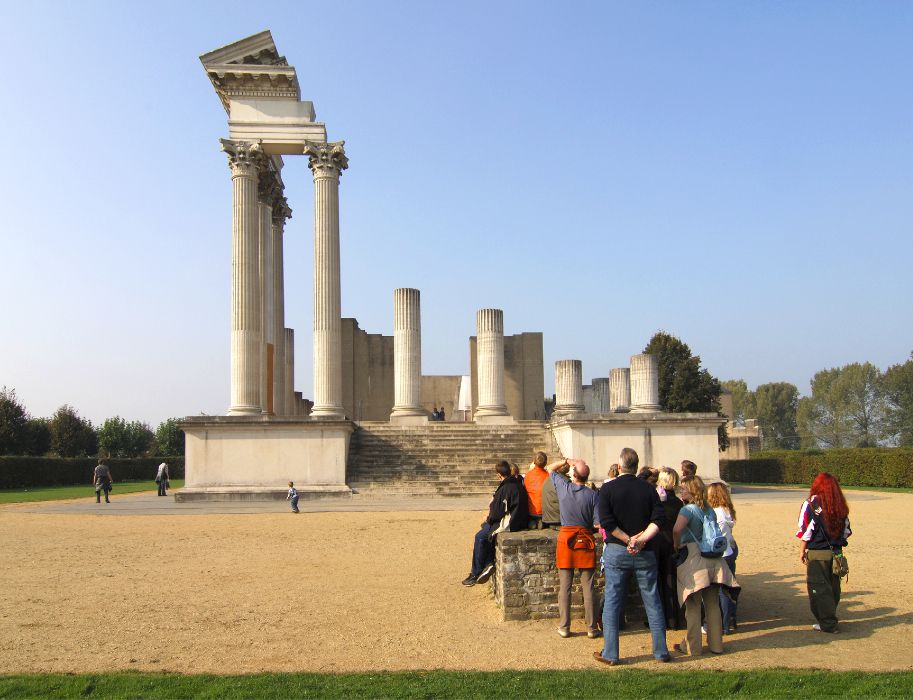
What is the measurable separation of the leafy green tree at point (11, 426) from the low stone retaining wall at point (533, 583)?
6872 centimetres

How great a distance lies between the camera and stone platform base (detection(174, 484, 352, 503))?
28562 millimetres

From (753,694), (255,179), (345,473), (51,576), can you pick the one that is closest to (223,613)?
(51,576)

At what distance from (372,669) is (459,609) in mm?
2795

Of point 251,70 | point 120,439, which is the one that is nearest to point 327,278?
point 251,70

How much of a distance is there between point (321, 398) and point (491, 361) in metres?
8.50

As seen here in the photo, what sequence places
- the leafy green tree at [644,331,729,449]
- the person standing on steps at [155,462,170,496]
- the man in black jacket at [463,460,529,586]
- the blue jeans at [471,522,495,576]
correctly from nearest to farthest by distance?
1. the man in black jacket at [463,460,529,586]
2. the blue jeans at [471,522,495,576]
3. the person standing on steps at [155,462,170,496]
4. the leafy green tree at [644,331,729,449]

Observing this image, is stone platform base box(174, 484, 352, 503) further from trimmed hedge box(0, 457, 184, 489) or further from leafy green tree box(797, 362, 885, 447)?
leafy green tree box(797, 362, 885, 447)

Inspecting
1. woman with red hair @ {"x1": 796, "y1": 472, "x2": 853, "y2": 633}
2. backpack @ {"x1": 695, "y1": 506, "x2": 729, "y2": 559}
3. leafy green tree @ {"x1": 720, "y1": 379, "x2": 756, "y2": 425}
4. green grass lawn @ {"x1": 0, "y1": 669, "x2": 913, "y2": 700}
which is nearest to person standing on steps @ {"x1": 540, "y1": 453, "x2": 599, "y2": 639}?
backpack @ {"x1": 695, "y1": 506, "x2": 729, "y2": 559}

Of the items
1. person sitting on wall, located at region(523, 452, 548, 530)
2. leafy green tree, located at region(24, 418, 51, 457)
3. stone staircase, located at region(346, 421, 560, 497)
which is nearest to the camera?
person sitting on wall, located at region(523, 452, 548, 530)

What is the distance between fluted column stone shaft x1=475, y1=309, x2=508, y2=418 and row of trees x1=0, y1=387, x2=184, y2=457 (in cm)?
4118

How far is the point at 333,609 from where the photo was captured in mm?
10883

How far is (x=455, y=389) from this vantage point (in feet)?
194

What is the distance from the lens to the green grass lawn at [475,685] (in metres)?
7.30

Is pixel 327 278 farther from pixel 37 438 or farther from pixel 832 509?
pixel 37 438
